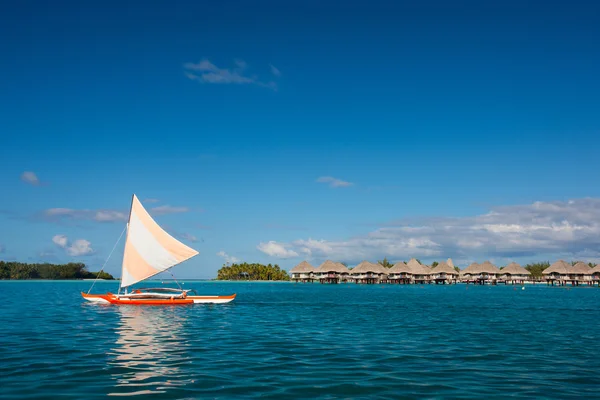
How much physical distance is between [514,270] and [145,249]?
420 feet

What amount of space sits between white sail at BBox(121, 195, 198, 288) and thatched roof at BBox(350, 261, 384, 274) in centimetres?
11404

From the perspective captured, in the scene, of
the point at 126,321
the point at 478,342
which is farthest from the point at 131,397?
the point at 126,321

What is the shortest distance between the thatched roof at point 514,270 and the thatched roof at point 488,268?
184 cm

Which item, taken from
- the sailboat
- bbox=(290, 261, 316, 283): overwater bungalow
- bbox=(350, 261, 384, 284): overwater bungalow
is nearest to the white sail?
the sailboat

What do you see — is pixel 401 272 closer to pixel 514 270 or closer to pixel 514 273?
pixel 514 273

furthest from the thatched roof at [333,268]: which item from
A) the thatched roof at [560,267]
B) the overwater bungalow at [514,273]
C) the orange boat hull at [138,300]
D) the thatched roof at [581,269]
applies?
the orange boat hull at [138,300]

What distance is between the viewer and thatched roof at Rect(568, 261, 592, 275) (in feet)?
438

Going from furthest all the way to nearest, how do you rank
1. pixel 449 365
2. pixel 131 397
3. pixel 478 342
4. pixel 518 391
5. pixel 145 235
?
pixel 145 235, pixel 478 342, pixel 449 365, pixel 518 391, pixel 131 397

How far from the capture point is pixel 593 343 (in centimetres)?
2389

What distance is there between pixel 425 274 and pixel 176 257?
121868 millimetres

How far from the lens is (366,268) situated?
152750 mm

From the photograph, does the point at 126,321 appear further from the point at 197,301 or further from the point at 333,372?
the point at 333,372

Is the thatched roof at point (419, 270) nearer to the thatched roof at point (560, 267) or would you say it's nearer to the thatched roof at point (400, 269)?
the thatched roof at point (400, 269)

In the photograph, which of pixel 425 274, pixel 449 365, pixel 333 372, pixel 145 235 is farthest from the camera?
pixel 425 274
